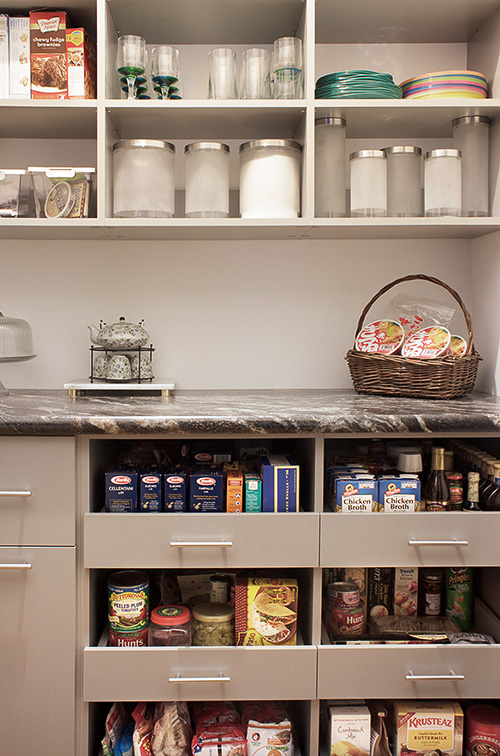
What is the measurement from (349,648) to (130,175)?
1354 mm

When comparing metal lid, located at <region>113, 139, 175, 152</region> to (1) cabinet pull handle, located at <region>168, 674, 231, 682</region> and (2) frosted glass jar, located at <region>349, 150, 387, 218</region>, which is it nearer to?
(2) frosted glass jar, located at <region>349, 150, 387, 218</region>

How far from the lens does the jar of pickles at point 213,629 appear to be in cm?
163

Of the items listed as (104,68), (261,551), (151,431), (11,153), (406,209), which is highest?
(104,68)

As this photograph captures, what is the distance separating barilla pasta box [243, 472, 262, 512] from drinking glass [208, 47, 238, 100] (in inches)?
42.1

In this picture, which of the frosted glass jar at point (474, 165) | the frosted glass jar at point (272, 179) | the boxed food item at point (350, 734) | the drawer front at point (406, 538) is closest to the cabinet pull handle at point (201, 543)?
the drawer front at point (406, 538)

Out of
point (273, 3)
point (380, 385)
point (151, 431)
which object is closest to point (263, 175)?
point (273, 3)

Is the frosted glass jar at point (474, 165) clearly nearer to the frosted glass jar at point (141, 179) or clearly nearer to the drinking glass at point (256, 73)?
the drinking glass at point (256, 73)

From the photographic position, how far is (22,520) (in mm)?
1539

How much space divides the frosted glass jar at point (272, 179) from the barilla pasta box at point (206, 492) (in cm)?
75

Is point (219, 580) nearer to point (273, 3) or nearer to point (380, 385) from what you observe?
point (380, 385)

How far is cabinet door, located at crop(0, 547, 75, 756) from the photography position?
154cm

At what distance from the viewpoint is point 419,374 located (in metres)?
1.81

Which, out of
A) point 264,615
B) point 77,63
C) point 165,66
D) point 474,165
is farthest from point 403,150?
point 264,615

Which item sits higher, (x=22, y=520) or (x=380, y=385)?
(x=380, y=385)
